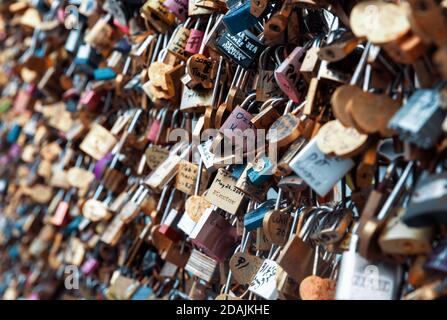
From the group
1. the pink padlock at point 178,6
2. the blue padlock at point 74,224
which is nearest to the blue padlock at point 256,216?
the pink padlock at point 178,6

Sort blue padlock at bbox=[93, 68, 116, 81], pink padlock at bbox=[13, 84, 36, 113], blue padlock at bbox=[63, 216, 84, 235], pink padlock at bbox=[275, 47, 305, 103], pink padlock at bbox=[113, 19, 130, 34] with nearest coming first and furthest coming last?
1. pink padlock at bbox=[275, 47, 305, 103]
2. pink padlock at bbox=[113, 19, 130, 34]
3. blue padlock at bbox=[93, 68, 116, 81]
4. blue padlock at bbox=[63, 216, 84, 235]
5. pink padlock at bbox=[13, 84, 36, 113]

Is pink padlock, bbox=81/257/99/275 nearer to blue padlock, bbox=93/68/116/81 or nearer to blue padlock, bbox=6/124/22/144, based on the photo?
blue padlock, bbox=93/68/116/81

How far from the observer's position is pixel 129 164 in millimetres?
2076

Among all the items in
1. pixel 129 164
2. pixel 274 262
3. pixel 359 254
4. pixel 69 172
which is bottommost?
pixel 69 172

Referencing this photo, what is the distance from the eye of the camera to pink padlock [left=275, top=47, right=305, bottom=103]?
124 centimetres

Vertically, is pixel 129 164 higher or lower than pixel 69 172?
higher

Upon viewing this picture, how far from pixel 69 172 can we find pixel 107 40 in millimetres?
530

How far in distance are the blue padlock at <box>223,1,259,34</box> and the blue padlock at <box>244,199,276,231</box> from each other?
0.36 metres

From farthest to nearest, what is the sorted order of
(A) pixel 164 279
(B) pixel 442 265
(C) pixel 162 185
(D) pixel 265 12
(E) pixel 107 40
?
1. (E) pixel 107 40
2. (A) pixel 164 279
3. (C) pixel 162 185
4. (D) pixel 265 12
5. (B) pixel 442 265

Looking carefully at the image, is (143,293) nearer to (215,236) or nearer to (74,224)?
(215,236)

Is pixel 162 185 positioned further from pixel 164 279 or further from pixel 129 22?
pixel 129 22

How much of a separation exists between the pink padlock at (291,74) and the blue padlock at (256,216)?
0.22 m

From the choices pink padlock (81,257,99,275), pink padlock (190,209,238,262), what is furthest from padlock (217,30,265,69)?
pink padlock (81,257,99,275)

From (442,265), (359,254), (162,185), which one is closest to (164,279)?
(162,185)
